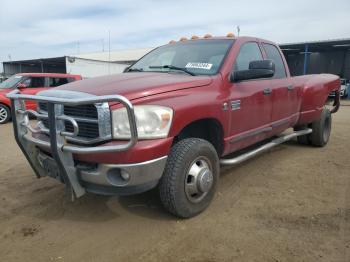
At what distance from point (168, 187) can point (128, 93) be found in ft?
3.01

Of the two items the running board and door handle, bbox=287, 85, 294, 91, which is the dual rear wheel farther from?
door handle, bbox=287, 85, 294, 91

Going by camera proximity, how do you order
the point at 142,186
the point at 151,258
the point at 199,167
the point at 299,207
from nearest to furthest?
the point at 151,258 < the point at 142,186 < the point at 199,167 < the point at 299,207

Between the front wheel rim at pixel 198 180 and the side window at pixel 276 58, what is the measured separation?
2261 millimetres

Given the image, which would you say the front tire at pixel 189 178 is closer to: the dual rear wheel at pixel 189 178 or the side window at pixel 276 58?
the dual rear wheel at pixel 189 178

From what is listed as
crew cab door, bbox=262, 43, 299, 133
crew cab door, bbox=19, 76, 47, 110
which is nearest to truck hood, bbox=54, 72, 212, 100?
crew cab door, bbox=262, 43, 299, 133

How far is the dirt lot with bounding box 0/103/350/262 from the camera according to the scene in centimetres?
284

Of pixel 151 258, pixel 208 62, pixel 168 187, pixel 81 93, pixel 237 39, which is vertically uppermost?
pixel 237 39

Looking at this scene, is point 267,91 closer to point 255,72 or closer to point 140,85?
point 255,72

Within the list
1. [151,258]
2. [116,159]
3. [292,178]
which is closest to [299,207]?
[292,178]

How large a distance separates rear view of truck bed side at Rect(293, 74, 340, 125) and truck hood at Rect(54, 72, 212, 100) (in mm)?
2635

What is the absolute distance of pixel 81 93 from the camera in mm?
3082

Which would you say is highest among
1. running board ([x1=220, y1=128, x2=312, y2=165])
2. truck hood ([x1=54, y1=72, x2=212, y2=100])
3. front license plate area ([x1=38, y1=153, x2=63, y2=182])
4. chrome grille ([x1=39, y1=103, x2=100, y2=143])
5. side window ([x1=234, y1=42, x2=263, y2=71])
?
side window ([x1=234, y1=42, x2=263, y2=71])

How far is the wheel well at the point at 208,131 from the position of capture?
3639mm

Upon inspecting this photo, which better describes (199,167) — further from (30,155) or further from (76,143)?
(30,155)
